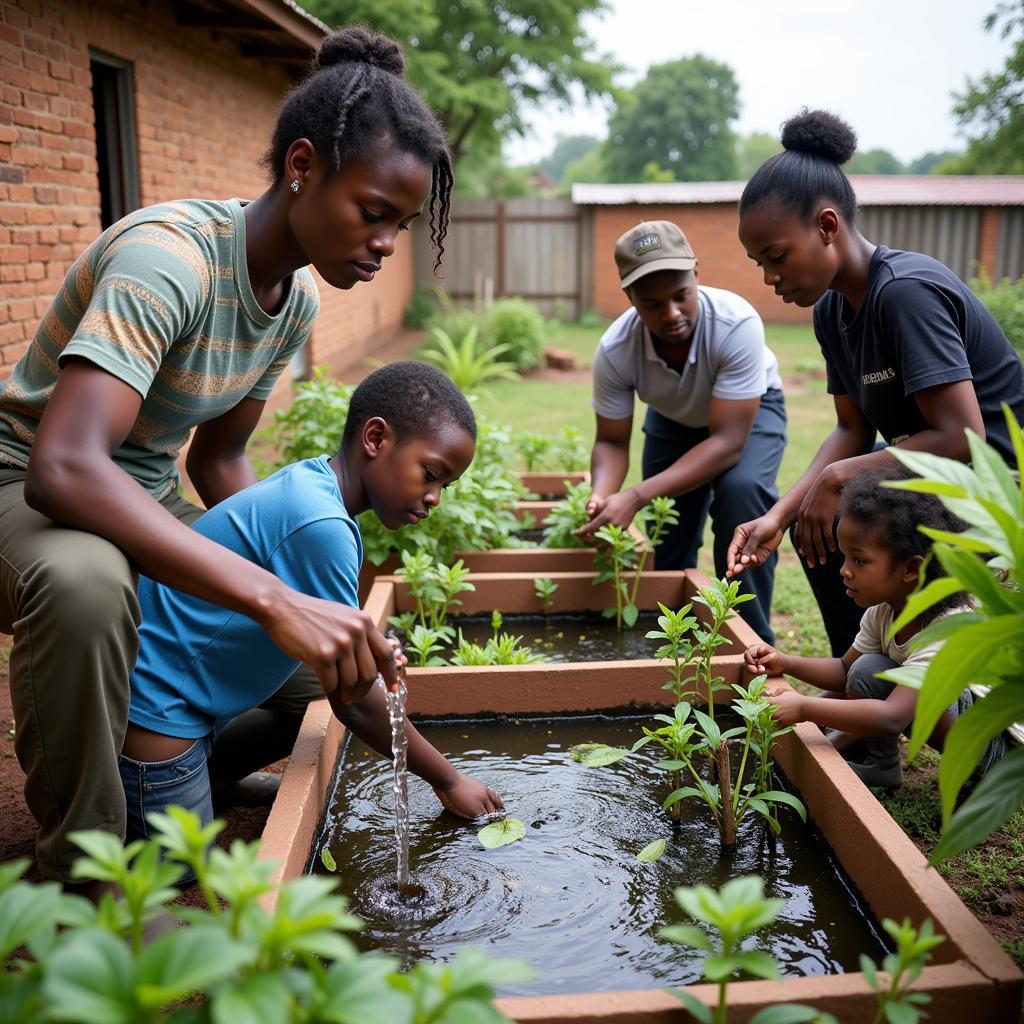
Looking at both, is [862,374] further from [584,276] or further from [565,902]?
[584,276]

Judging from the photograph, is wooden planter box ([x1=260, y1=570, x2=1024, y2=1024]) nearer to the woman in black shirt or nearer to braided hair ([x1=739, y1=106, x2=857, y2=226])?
the woman in black shirt

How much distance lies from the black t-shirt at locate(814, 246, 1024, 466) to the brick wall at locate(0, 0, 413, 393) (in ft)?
12.8

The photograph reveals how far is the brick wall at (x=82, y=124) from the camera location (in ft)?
16.3

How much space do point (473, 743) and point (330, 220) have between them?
1506 mm

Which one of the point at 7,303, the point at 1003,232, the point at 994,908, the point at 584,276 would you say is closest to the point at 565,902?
the point at 994,908

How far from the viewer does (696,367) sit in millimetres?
4035

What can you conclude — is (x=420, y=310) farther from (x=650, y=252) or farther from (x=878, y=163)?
(x=878, y=163)

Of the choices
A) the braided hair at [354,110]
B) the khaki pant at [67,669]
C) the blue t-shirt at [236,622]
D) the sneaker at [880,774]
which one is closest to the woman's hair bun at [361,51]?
the braided hair at [354,110]

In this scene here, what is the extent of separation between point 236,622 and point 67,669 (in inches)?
15.5

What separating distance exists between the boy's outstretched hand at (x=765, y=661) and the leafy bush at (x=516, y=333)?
38.5 feet

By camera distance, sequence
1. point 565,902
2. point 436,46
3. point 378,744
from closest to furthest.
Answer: point 565,902 < point 378,744 < point 436,46

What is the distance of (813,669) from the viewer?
2938 mm

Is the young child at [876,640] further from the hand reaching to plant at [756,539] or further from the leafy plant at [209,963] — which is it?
the leafy plant at [209,963]

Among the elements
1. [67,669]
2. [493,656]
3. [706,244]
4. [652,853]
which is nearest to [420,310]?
[706,244]
